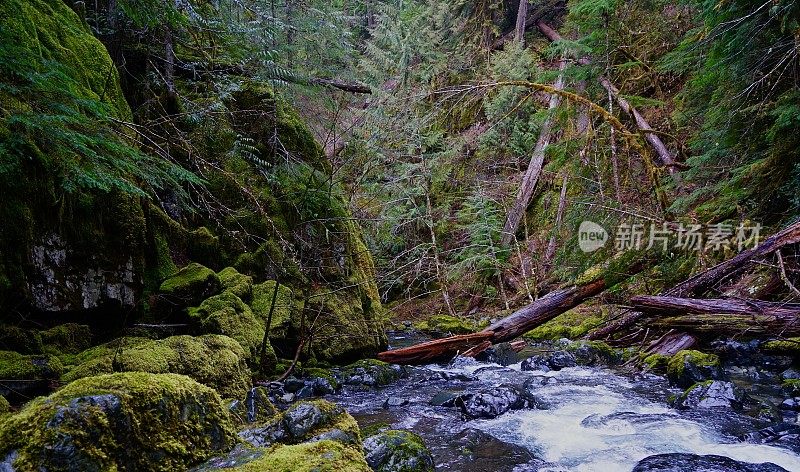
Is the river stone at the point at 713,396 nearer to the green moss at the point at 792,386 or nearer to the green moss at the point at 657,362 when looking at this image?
the green moss at the point at 792,386

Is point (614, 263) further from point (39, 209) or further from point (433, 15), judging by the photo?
point (433, 15)

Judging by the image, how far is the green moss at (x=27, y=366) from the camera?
347cm

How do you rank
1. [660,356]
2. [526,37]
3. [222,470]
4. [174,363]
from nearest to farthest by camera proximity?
[222,470] < [174,363] < [660,356] < [526,37]

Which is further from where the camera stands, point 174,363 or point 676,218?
point 676,218

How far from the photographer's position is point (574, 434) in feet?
14.8

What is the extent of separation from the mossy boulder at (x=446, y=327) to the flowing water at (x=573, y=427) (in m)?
5.33

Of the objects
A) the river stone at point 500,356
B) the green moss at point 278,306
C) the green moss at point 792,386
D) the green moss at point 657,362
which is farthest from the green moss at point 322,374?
the green moss at point 792,386

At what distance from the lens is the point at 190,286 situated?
19.2 feet

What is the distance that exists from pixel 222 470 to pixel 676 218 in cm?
863

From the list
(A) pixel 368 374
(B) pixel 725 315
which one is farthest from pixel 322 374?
(B) pixel 725 315

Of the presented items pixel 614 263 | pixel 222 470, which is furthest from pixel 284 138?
pixel 222 470

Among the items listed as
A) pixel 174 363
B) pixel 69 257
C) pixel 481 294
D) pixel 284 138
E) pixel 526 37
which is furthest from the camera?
pixel 526 37

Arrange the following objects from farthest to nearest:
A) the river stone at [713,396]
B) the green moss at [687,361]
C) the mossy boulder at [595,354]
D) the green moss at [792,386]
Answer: the mossy boulder at [595,354] < the green moss at [687,361] < the green moss at [792,386] < the river stone at [713,396]

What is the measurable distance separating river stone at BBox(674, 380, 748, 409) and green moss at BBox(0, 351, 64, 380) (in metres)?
5.75
